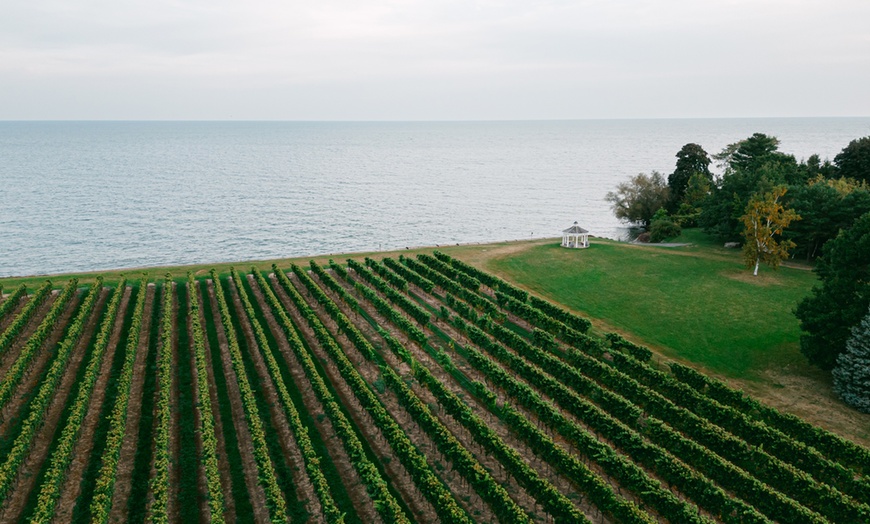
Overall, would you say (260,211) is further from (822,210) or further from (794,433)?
(794,433)

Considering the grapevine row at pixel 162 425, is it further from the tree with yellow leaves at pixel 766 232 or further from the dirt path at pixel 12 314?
the tree with yellow leaves at pixel 766 232

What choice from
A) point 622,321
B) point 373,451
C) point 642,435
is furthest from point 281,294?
point 642,435

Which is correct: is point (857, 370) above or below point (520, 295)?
above

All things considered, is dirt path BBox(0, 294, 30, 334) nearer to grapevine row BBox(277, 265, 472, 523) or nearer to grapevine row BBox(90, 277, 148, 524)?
grapevine row BBox(90, 277, 148, 524)

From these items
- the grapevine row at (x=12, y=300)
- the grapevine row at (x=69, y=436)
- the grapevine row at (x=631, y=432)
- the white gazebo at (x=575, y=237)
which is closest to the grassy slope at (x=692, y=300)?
the white gazebo at (x=575, y=237)

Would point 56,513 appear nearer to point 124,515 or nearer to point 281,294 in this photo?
point 124,515

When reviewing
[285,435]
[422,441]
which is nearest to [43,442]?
[285,435]

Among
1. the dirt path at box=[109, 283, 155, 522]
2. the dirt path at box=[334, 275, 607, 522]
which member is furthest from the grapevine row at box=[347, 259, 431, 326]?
the dirt path at box=[109, 283, 155, 522]

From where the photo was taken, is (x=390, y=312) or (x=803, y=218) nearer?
(x=390, y=312)

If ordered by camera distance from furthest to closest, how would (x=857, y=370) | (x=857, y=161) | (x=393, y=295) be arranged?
(x=857, y=161)
(x=393, y=295)
(x=857, y=370)
